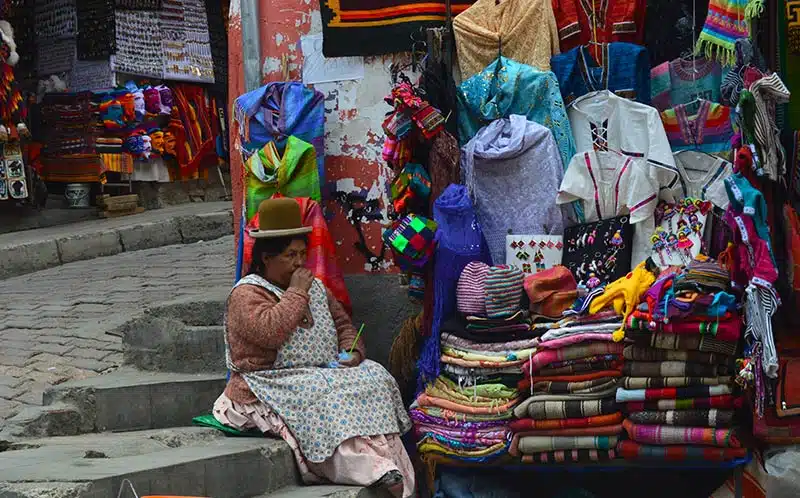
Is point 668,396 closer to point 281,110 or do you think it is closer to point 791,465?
point 791,465

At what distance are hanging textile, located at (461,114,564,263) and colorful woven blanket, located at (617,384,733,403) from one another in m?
1.16

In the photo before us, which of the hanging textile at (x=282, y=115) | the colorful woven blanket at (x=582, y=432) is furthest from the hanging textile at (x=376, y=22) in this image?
the colorful woven blanket at (x=582, y=432)

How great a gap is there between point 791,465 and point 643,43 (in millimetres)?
2504

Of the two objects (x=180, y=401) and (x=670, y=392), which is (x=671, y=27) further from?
(x=180, y=401)

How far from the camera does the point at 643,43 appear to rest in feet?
23.7

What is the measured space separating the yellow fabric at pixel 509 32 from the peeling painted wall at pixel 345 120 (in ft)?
1.61

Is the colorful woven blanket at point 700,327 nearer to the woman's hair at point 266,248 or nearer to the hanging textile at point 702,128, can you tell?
the hanging textile at point 702,128

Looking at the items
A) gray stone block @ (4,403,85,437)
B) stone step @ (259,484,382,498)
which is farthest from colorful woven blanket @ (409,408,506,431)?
gray stone block @ (4,403,85,437)

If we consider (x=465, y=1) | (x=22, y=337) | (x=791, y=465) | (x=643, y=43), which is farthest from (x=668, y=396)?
(x=22, y=337)

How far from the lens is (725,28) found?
257 inches

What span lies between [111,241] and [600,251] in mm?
6756

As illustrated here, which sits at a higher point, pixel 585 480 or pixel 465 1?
pixel 465 1

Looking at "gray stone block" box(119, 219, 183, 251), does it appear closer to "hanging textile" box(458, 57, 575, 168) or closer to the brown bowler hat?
"hanging textile" box(458, 57, 575, 168)

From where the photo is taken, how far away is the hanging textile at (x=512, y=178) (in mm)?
6996
